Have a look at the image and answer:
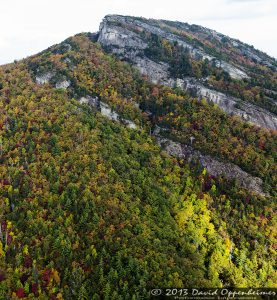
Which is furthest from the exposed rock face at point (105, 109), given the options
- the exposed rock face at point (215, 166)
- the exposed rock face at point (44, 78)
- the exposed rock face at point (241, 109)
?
the exposed rock face at point (241, 109)

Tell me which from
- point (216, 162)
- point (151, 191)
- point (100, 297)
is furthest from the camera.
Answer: point (216, 162)

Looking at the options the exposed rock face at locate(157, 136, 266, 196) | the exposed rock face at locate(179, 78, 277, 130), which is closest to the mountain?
the exposed rock face at locate(157, 136, 266, 196)

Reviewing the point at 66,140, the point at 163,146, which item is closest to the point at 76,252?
the point at 66,140

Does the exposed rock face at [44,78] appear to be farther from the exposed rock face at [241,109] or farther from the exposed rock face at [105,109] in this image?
the exposed rock face at [241,109]

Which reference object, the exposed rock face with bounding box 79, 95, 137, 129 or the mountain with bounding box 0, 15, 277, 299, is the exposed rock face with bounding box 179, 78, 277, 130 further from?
the exposed rock face with bounding box 79, 95, 137, 129

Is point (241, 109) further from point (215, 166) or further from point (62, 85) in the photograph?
point (62, 85)

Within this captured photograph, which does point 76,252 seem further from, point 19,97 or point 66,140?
point 19,97
